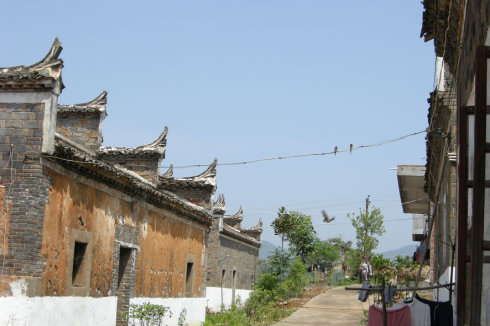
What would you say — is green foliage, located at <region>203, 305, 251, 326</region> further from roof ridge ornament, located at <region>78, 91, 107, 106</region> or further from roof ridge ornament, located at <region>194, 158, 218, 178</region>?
roof ridge ornament, located at <region>78, 91, 107, 106</region>

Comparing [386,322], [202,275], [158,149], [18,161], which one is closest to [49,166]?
[18,161]

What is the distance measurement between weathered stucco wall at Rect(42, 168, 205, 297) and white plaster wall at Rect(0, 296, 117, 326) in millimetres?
196

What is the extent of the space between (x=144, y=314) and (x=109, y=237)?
1893 mm

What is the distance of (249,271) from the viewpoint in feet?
119

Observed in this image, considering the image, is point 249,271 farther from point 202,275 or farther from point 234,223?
point 202,275

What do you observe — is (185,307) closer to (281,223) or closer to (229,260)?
(229,260)

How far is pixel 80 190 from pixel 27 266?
218cm

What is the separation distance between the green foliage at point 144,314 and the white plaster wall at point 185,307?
0.61m

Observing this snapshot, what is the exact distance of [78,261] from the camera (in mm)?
12305

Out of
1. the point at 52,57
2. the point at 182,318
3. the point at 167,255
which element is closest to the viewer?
the point at 52,57

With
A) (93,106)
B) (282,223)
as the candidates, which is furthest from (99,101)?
(282,223)

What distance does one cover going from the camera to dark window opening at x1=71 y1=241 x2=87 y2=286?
12.2m

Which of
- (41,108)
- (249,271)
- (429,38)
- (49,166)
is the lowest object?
(249,271)

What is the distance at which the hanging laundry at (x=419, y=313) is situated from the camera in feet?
27.9
